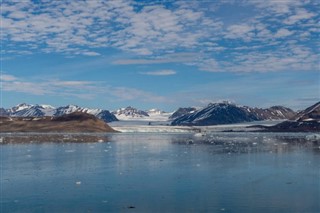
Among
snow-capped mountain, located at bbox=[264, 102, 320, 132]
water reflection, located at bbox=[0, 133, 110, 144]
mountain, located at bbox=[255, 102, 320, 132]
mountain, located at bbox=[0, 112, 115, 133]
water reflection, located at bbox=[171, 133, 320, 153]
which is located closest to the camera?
water reflection, located at bbox=[171, 133, 320, 153]

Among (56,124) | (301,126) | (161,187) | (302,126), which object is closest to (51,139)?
(161,187)

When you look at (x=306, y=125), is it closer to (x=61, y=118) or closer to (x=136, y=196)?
(x=61, y=118)

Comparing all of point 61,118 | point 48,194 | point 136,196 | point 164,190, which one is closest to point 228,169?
point 164,190

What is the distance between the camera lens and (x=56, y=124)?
6142 inches

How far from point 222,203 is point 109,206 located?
4.09 metres

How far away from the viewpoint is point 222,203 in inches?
590

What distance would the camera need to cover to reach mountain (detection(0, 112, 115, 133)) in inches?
5896

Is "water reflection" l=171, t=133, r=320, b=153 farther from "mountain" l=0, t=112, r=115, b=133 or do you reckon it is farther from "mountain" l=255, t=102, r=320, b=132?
"mountain" l=255, t=102, r=320, b=132

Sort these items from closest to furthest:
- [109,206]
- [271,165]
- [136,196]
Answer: [109,206], [136,196], [271,165]

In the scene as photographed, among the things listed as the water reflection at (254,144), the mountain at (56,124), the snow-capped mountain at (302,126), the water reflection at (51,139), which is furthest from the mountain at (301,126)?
the water reflection at (51,139)

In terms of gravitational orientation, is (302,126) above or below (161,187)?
above

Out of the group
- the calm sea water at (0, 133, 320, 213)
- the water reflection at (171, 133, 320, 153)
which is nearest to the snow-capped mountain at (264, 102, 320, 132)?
the water reflection at (171, 133, 320, 153)

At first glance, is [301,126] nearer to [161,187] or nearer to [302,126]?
[302,126]

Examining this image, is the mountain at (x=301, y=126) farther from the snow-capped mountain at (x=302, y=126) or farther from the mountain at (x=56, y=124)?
the mountain at (x=56, y=124)
